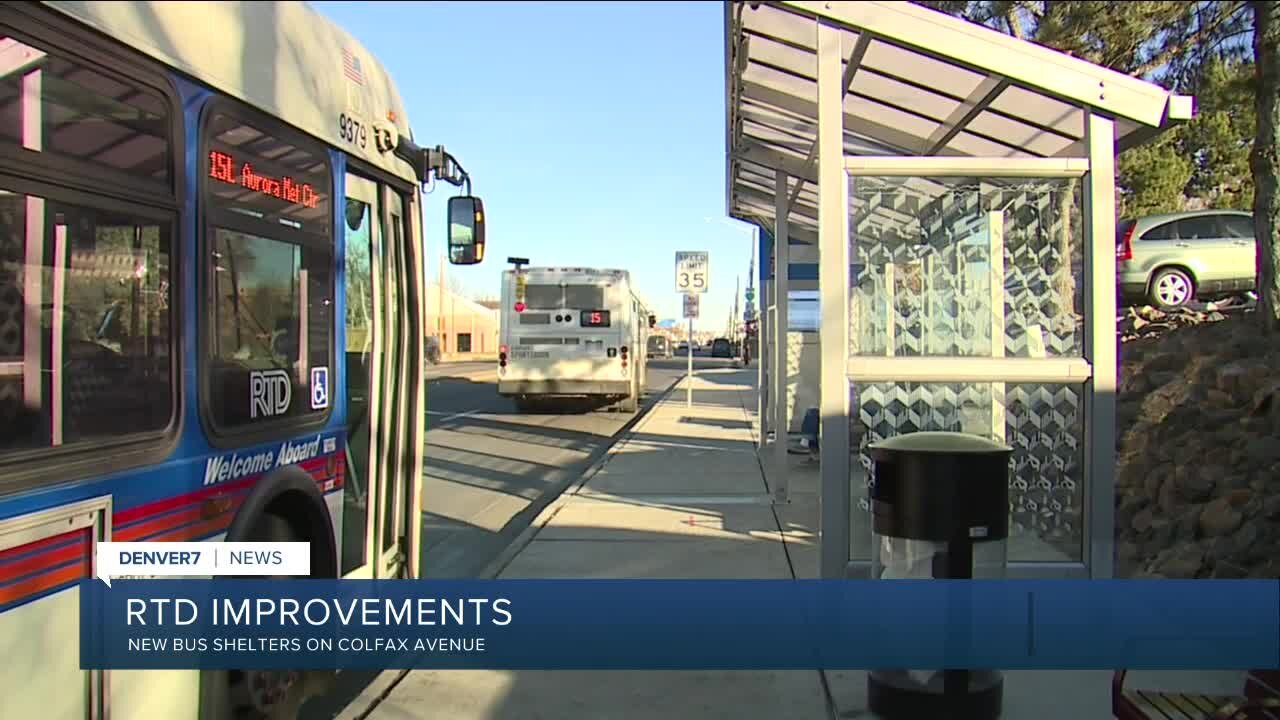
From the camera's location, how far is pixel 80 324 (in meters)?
2.87

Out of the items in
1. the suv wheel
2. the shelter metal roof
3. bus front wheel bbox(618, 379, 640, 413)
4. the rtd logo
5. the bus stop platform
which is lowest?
the bus stop platform

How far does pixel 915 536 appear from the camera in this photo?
415 cm

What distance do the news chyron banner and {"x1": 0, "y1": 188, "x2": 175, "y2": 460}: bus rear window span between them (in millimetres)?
517

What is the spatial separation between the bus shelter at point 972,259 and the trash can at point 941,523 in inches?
40.0

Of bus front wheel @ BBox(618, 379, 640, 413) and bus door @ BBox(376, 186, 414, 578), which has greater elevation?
bus door @ BBox(376, 186, 414, 578)

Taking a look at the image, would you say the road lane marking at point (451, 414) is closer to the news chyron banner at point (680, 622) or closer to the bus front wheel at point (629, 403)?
the bus front wheel at point (629, 403)

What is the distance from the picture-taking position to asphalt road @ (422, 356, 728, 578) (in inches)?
351

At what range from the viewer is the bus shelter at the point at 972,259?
529 centimetres

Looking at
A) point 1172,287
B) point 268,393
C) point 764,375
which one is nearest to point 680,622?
point 268,393

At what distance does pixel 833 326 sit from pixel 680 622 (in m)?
2.06

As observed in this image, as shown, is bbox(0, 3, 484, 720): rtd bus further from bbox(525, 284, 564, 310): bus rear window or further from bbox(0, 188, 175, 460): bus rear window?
bbox(525, 284, 564, 310): bus rear window

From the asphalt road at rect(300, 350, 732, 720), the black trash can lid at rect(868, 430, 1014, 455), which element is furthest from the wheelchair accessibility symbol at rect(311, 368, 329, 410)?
the black trash can lid at rect(868, 430, 1014, 455)

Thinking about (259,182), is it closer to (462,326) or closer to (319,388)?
(319,388)

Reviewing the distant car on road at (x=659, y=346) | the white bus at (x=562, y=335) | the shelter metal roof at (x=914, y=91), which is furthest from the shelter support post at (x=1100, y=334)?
the distant car on road at (x=659, y=346)
